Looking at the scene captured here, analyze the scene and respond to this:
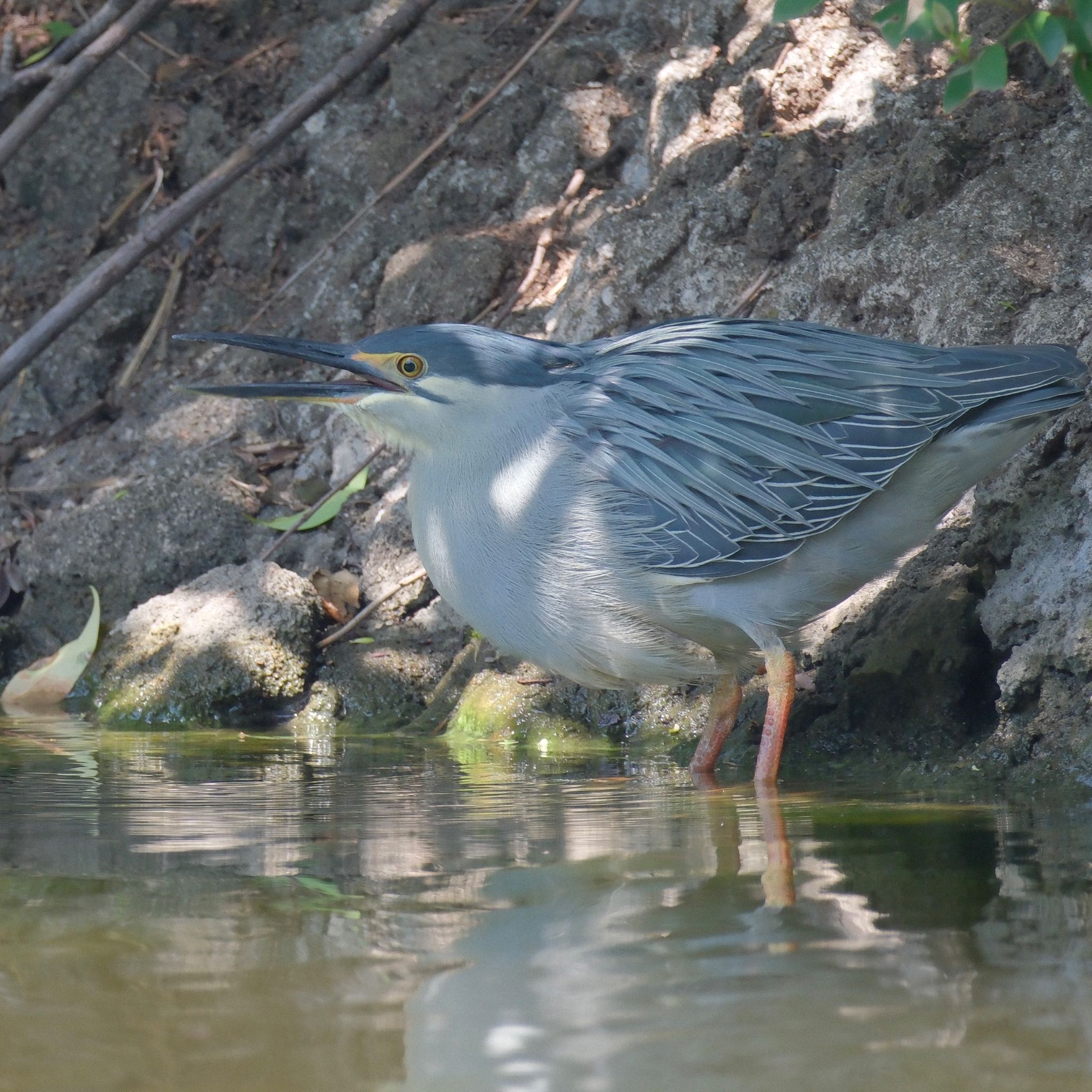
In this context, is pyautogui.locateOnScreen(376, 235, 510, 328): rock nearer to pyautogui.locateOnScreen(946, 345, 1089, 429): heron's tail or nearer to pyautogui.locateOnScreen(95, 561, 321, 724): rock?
pyautogui.locateOnScreen(95, 561, 321, 724): rock

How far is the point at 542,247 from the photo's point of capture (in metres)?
7.11

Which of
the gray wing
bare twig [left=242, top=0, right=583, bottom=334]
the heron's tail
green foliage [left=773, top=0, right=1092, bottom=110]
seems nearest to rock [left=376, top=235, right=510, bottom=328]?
bare twig [left=242, top=0, right=583, bottom=334]

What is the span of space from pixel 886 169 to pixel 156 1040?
189 inches

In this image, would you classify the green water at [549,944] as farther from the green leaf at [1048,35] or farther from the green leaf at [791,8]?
the green leaf at [791,8]

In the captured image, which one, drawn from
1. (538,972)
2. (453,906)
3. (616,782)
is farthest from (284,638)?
(538,972)

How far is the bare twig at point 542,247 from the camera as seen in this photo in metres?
7.02

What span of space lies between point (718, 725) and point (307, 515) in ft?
9.65

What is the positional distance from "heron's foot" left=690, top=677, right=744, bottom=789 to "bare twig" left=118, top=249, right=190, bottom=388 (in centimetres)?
479

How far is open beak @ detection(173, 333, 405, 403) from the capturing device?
13.7 feet

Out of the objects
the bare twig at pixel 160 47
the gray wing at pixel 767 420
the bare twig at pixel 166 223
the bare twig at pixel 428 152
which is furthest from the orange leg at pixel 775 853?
the bare twig at pixel 160 47

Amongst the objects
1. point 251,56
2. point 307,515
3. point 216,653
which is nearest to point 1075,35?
point 216,653

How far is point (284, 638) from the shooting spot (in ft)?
19.5

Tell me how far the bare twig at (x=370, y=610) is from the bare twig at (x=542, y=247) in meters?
1.52

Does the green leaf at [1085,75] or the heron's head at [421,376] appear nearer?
the green leaf at [1085,75]
